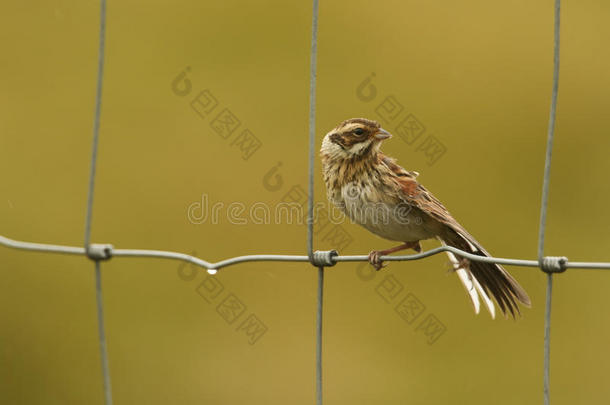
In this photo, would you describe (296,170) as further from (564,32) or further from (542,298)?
(564,32)

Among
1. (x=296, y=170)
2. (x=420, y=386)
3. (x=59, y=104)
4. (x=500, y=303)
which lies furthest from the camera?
(x=59, y=104)

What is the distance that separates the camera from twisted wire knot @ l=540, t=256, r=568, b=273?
249 centimetres

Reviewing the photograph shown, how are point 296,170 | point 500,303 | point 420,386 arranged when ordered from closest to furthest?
point 500,303
point 296,170
point 420,386

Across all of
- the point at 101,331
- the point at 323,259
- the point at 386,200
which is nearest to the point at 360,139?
the point at 386,200

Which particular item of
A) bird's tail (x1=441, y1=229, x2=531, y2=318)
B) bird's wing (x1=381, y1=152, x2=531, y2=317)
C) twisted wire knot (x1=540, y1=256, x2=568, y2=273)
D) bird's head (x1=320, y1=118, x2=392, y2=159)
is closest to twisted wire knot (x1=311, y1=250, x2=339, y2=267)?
twisted wire knot (x1=540, y1=256, x2=568, y2=273)

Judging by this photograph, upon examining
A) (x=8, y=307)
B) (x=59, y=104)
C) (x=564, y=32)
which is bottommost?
(x=8, y=307)

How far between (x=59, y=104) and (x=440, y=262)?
4.13m

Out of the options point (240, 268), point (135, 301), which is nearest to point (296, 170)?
point (240, 268)

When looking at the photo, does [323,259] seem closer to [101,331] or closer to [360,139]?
[101,331]

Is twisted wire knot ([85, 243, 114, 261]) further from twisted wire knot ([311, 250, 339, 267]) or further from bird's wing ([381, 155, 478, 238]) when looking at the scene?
bird's wing ([381, 155, 478, 238])

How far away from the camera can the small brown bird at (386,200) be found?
409 cm

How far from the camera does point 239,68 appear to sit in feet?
26.6

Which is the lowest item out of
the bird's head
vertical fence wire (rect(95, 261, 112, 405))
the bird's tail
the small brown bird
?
vertical fence wire (rect(95, 261, 112, 405))

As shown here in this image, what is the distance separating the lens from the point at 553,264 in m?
2.50
